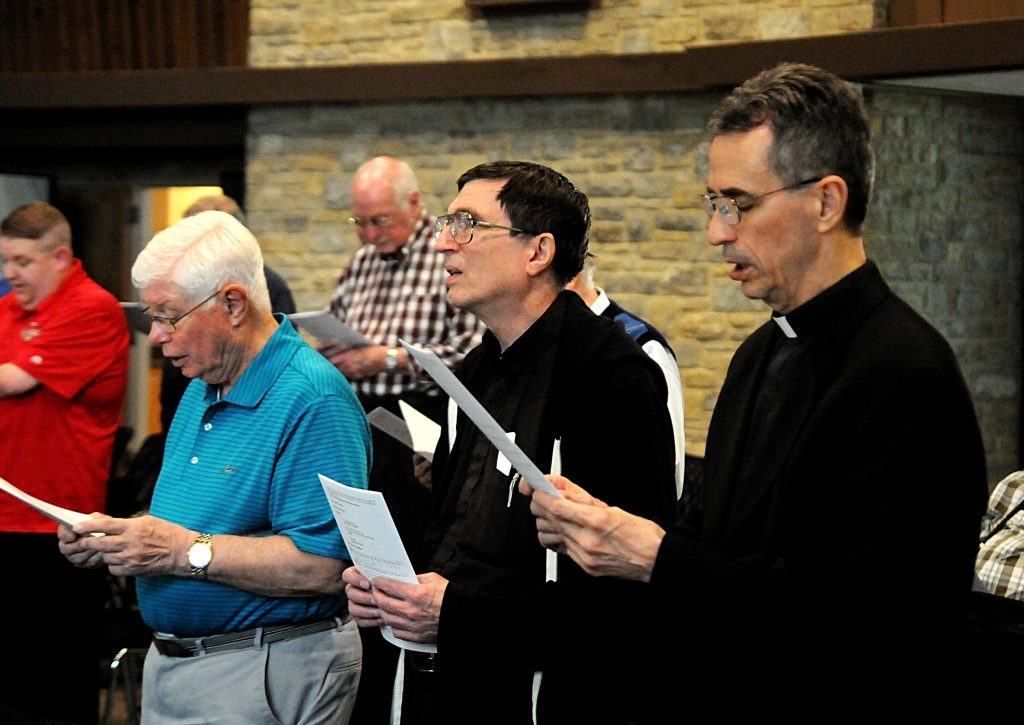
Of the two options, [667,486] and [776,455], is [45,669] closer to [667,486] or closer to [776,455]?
[667,486]

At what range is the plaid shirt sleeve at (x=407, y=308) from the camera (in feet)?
17.2

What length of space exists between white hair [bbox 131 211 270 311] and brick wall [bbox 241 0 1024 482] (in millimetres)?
4721

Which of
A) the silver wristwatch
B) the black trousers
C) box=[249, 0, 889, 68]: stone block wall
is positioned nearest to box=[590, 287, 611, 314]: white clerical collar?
the black trousers

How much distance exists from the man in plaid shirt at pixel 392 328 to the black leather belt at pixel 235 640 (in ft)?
5.90

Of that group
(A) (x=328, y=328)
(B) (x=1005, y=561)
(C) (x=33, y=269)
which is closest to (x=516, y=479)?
(B) (x=1005, y=561)

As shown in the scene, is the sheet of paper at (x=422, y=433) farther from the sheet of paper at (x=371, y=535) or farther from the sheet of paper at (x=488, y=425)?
the sheet of paper at (x=488, y=425)

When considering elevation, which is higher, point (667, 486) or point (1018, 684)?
point (667, 486)

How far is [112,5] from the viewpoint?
9.72 metres

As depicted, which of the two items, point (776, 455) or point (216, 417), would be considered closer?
point (776, 455)

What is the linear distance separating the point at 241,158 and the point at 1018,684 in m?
8.20

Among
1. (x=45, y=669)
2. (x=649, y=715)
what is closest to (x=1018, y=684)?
(x=649, y=715)

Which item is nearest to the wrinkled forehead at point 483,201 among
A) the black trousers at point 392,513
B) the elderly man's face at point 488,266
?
the elderly man's face at point 488,266

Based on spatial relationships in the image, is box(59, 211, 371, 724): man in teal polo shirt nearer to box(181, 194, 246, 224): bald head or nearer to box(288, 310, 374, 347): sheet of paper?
box(288, 310, 374, 347): sheet of paper

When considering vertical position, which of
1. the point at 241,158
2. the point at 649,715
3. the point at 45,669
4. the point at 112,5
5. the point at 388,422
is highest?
the point at 112,5
